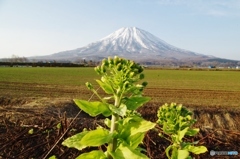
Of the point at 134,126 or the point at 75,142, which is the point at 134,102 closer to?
the point at 134,126

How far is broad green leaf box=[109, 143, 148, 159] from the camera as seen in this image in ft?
7.18

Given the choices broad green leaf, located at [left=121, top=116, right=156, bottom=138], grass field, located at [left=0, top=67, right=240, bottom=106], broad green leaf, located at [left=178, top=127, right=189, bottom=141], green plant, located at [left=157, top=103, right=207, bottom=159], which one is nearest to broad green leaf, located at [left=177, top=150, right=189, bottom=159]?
green plant, located at [left=157, top=103, right=207, bottom=159]

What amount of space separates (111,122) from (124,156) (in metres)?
0.39

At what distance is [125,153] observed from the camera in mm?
2260

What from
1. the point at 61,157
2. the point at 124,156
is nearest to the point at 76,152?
the point at 61,157

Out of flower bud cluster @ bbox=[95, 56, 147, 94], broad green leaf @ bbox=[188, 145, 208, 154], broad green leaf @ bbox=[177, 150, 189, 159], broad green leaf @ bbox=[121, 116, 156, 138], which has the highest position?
flower bud cluster @ bbox=[95, 56, 147, 94]

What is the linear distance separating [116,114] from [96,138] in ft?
0.80

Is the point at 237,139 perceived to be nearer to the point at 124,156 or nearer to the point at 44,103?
the point at 124,156

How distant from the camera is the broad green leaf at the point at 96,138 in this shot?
234cm

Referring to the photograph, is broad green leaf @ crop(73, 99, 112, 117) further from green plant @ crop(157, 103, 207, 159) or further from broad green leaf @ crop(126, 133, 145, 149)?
green plant @ crop(157, 103, 207, 159)

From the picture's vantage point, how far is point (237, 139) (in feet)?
15.5

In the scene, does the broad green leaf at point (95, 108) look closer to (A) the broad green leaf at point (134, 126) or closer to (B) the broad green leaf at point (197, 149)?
(A) the broad green leaf at point (134, 126)

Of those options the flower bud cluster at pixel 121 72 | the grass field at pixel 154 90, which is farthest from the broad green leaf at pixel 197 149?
the grass field at pixel 154 90

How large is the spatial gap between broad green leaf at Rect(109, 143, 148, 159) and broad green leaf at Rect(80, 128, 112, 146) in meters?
0.10
